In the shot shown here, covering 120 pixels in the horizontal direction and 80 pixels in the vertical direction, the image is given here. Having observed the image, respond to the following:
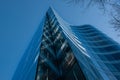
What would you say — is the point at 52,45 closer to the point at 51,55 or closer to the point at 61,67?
the point at 51,55

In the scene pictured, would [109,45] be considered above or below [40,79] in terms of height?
below

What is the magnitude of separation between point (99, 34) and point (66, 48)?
25944 millimetres

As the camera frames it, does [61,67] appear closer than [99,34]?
Yes

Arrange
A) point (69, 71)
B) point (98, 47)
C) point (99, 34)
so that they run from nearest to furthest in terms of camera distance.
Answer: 1. point (69, 71)
2. point (98, 47)
3. point (99, 34)

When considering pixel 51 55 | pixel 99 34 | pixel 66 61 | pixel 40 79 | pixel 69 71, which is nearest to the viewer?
pixel 40 79

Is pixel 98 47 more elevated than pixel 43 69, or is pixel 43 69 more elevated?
pixel 43 69

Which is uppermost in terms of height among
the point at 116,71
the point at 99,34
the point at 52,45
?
the point at 52,45

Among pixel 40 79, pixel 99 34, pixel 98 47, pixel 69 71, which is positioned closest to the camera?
pixel 40 79

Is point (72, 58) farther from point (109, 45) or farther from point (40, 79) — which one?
point (109, 45)

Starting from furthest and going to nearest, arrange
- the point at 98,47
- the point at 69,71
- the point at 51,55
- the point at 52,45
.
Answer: the point at 98,47 < the point at 52,45 < the point at 51,55 < the point at 69,71

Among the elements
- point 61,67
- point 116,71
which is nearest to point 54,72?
point 61,67

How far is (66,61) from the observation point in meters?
20.5

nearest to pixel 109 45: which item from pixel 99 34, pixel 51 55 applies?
pixel 99 34

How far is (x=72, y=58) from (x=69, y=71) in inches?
35.4
